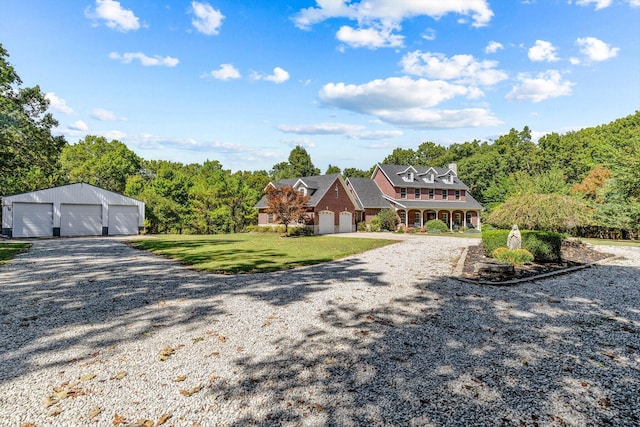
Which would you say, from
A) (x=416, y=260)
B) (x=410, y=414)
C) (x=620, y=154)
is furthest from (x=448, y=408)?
(x=620, y=154)

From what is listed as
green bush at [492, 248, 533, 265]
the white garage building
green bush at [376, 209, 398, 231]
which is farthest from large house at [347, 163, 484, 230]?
green bush at [492, 248, 533, 265]

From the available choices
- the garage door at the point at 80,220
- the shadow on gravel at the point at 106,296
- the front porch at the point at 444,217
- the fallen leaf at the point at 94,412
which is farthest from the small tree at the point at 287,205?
the fallen leaf at the point at 94,412

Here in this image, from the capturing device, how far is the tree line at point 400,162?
18.1 metres

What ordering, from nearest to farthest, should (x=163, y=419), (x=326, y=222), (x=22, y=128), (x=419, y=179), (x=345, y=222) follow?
(x=163, y=419) → (x=22, y=128) → (x=326, y=222) → (x=345, y=222) → (x=419, y=179)

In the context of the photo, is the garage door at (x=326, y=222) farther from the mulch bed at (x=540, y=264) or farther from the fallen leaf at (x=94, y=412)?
the fallen leaf at (x=94, y=412)

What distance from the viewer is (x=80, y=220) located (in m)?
26.1

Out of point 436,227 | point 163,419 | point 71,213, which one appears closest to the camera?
point 163,419

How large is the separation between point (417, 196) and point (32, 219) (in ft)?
119

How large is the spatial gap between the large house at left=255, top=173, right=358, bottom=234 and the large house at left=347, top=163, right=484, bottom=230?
259 cm

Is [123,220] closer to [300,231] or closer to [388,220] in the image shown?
[300,231]

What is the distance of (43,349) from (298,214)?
23350 mm

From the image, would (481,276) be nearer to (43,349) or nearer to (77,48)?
(43,349)

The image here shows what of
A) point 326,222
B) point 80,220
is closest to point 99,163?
point 80,220

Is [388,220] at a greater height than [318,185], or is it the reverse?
[318,185]
